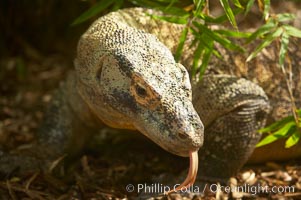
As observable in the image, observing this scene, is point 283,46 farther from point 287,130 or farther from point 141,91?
point 141,91

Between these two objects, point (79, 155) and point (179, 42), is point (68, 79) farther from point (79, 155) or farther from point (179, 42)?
point (179, 42)

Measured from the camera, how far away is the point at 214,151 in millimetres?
4180

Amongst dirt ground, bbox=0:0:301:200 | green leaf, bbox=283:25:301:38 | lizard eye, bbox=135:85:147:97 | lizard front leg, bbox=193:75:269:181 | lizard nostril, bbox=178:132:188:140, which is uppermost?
green leaf, bbox=283:25:301:38

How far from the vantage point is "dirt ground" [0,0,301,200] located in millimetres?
4043

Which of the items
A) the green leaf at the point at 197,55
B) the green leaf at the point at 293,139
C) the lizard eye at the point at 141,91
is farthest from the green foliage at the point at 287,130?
the lizard eye at the point at 141,91

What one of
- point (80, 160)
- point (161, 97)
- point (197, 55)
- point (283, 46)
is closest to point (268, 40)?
point (283, 46)

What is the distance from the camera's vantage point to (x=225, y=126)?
4168 mm

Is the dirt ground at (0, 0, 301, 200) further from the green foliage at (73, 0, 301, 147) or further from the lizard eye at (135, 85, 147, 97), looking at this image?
the lizard eye at (135, 85, 147, 97)

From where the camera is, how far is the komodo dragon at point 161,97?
3.23 meters

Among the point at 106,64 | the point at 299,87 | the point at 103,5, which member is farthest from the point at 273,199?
the point at 103,5

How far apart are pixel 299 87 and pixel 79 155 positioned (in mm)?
1738

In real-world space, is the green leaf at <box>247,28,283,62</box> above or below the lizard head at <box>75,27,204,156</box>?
above

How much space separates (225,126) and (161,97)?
108 cm

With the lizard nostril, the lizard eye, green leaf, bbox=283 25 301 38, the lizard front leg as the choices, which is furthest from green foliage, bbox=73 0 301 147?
the lizard nostril
